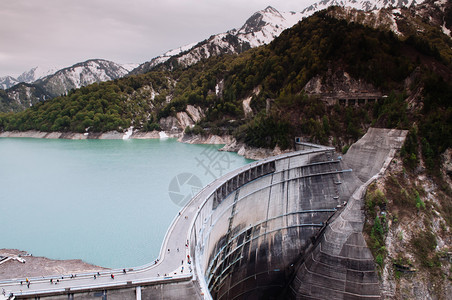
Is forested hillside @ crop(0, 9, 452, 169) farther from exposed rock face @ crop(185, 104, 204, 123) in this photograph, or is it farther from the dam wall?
the dam wall

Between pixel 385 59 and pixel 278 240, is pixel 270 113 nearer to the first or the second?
pixel 385 59

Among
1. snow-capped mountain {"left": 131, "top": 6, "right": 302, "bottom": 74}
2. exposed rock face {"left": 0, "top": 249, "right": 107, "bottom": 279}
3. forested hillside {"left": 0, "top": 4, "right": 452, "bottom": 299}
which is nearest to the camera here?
exposed rock face {"left": 0, "top": 249, "right": 107, "bottom": 279}

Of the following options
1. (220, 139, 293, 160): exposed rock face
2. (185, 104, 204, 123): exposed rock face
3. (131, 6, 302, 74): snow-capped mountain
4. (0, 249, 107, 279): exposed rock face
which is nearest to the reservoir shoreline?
(220, 139, 293, 160): exposed rock face

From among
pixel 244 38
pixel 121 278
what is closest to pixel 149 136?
pixel 121 278

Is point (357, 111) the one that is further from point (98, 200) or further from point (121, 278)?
point (121, 278)

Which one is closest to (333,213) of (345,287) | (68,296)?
(345,287)

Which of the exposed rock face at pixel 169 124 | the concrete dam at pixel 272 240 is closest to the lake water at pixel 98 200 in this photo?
the concrete dam at pixel 272 240
